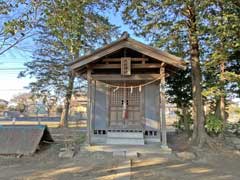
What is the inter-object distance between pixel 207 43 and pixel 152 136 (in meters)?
4.70

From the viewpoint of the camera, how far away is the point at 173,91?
13.1 m

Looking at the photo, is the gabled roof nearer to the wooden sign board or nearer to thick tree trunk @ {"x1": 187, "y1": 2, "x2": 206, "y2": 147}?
the wooden sign board

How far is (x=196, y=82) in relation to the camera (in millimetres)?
11086

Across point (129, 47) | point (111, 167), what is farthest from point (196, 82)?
point (111, 167)

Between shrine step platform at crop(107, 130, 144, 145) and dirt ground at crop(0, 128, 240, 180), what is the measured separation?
1.70 m

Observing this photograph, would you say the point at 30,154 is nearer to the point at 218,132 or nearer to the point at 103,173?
the point at 103,173

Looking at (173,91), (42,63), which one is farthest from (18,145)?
(42,63)

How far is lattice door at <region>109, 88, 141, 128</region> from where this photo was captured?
11094 millimetres

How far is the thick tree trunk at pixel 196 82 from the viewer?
1059 centimetres

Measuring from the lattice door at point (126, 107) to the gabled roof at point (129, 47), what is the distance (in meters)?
2.20

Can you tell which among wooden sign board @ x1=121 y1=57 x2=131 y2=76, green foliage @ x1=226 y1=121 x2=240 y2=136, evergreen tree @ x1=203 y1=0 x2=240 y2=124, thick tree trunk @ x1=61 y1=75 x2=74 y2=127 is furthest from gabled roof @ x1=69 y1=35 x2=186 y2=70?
thick tree trunk @ x1=61 y1=75 x2=74 y2=127

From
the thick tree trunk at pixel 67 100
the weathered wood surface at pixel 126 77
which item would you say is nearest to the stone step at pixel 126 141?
the weathered wood surface at pixel 126 77

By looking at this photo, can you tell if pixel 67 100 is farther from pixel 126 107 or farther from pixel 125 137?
pixel 125 137

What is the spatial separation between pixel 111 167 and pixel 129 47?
4.54m
